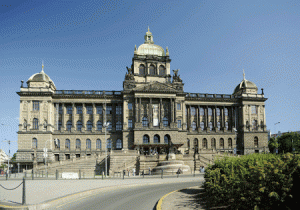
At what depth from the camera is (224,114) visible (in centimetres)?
8894

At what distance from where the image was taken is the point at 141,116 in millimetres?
79375

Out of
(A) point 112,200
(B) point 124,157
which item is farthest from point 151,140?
(A) point 112,200

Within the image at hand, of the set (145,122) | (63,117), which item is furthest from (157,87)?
(63,117)

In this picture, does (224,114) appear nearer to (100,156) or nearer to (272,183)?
(100,156)

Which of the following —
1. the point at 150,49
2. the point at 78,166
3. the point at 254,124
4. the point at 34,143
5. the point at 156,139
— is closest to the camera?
the point at 78,166

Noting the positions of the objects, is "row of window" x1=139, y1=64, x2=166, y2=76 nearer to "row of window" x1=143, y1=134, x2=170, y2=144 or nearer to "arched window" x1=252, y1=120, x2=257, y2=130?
"row of window" x1=143, y1=134, x2=170, y2=144

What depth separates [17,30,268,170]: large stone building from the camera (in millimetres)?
76812

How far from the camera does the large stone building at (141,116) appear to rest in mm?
76812

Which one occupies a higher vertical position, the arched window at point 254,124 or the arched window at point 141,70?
the arched window at point 141,70

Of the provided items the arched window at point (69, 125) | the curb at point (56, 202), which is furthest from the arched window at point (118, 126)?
the curb at point (56, 202)

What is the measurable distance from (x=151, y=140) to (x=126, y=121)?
8.20m

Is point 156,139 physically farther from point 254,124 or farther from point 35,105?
point 35,105

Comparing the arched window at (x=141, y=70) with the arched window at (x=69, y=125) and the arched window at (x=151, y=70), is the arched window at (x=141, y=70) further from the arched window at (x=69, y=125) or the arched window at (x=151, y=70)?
the arched window at (x=69, y=125)

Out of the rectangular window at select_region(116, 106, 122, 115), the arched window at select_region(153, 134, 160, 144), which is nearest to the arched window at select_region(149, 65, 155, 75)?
the rectangular window at select_region(116, 106, 122, 115)
